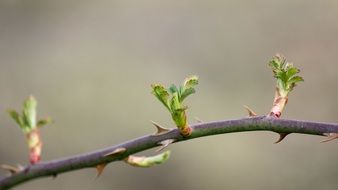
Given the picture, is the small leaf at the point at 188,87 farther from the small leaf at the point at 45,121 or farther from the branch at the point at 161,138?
the small leaf at the point at 45,121

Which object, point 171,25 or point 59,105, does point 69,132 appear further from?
point 171,25

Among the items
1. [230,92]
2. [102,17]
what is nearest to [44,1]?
[102,17]

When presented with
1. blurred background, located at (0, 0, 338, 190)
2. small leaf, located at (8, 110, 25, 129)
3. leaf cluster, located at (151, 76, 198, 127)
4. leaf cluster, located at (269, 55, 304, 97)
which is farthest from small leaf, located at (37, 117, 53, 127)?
blurred background, located at (0, 0, 338, 190)

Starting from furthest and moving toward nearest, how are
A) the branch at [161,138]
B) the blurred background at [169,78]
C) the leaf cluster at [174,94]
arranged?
the blurred background at [169,78] < the leaf cluster at [174,94] < the branch at [161,138]

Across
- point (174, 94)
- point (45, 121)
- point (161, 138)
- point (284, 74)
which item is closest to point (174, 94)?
point (174, 94)

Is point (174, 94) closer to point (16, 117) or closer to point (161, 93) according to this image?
point (161, 93)

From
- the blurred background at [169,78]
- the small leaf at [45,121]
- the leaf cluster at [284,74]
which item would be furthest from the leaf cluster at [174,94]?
the blurred background at [169,78]

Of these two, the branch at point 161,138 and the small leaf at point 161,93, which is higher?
the small leaf at point 161,93

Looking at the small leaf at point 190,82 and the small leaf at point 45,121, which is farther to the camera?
the small leaf at point 45,121
